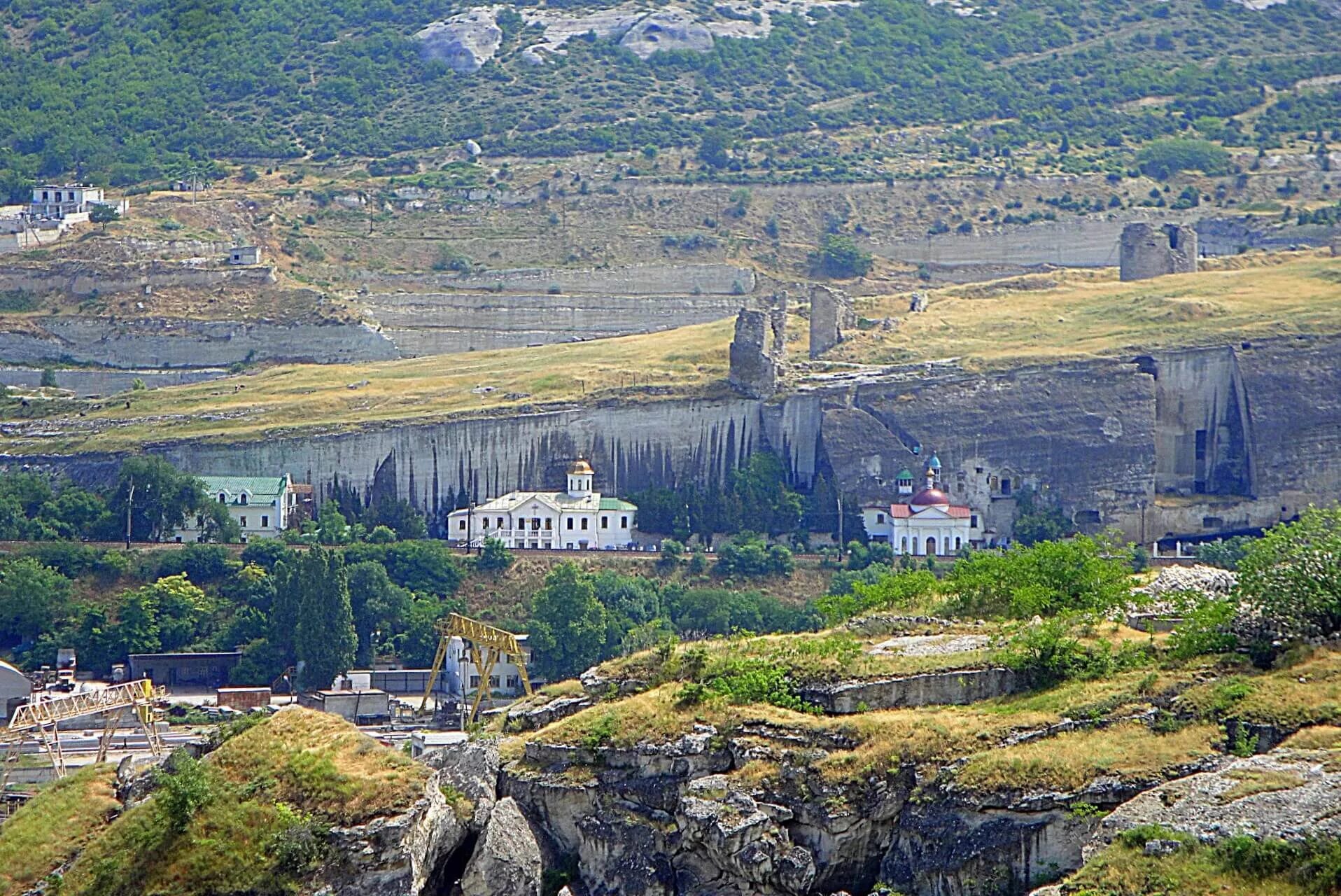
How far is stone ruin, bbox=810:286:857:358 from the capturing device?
102 m

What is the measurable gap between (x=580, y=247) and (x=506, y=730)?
8717cm

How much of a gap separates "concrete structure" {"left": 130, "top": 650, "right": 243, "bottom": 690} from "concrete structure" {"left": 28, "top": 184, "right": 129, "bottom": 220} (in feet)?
156

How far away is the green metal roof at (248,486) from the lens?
93.5 meters

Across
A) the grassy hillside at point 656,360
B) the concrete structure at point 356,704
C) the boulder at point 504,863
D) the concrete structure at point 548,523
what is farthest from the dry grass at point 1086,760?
the grassy hillside at point 656,360

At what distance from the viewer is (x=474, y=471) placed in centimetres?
9619

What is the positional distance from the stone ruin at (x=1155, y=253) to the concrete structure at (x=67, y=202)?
41373 mm

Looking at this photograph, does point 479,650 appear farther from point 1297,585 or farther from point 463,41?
point 463,41

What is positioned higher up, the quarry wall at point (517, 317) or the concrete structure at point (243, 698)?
the quarry wall at point (517, 317)

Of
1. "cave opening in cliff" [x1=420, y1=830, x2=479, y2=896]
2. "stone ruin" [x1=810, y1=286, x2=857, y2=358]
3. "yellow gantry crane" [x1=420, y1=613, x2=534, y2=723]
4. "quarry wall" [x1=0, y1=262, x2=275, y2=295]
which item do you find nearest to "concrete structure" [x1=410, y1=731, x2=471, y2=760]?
"yellow gantry crane" [x1=420, y1=613, x2=534, y2=723]

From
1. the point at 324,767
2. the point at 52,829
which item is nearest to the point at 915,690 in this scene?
the point at 324,767

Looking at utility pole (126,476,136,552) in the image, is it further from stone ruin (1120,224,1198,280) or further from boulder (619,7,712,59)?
boulder (619,7,712,59)

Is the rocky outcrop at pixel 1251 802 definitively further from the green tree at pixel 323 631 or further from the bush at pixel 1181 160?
the bush at pixel 1181 160

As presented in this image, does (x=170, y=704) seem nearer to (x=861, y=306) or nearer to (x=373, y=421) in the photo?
(x=373, y=421)

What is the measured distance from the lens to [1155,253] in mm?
113000
